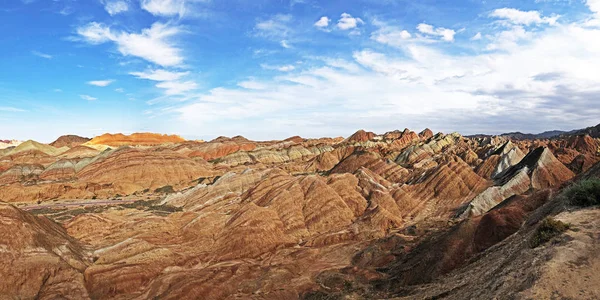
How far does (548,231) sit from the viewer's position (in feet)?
41.5

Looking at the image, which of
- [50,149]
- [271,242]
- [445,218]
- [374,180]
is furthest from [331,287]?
[50,149]

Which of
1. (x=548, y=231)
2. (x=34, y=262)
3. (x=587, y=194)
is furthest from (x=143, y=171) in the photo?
(x=548, y=231)

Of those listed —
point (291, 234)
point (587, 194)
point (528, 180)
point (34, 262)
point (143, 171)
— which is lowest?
point (291, 234)

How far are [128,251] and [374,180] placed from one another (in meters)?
39.2

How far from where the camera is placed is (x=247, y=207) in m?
43.5

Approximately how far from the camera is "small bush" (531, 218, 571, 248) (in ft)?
40.8

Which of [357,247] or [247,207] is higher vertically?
[247,207]

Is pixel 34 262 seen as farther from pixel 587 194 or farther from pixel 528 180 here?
pixel 528 180

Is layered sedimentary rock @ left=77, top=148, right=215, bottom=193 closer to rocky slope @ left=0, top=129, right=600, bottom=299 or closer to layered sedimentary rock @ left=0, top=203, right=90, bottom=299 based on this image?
rocky slope @ left=0, top=129, right=600, bottom=299

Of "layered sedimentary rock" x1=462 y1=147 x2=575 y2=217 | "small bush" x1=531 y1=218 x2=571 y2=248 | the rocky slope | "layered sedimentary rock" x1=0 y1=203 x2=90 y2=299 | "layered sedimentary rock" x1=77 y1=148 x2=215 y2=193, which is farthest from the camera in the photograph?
"layered sedimentary rock" x1=77 y1=148 x2=215 y2=193

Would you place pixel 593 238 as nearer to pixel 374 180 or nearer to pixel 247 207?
pixel 247 207

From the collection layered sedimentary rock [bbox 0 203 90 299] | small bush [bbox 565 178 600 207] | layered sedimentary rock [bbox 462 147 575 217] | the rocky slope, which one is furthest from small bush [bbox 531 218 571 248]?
layered sedimentary rock [bbox 462 147 575 217]

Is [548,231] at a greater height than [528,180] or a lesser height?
greater

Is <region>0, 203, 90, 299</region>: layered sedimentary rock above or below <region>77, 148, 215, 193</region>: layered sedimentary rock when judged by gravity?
below
